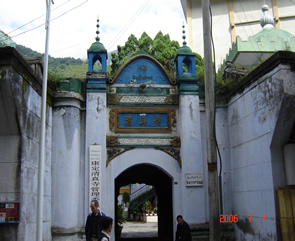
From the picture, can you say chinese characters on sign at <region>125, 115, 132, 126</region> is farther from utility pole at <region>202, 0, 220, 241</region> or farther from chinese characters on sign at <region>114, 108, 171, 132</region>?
utility pole at <region>202, 0, 220, 241</region>

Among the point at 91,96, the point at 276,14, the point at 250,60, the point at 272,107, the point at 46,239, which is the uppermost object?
the point at 276,14

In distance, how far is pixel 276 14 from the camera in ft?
95.4

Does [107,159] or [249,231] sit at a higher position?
[107,159]

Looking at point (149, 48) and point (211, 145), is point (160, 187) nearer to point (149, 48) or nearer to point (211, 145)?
point (211, 145)

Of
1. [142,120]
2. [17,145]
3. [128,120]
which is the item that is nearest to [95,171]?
[128,120]

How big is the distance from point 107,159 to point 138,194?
714 inches

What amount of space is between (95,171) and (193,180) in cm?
274

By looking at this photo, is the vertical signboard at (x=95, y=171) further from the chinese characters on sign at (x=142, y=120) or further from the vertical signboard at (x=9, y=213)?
the vertical signboard at (x=9, y=213)

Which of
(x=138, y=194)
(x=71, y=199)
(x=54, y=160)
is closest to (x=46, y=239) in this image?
(x=71, y=199)

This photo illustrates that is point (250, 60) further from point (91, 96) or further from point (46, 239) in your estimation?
point (46, 239)

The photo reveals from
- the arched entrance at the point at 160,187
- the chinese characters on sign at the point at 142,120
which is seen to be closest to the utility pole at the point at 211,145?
the chinese characters on sign at the point at 142,120

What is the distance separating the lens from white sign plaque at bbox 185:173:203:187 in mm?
10359

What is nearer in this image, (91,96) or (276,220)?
(276,220)

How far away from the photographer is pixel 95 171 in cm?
1011
